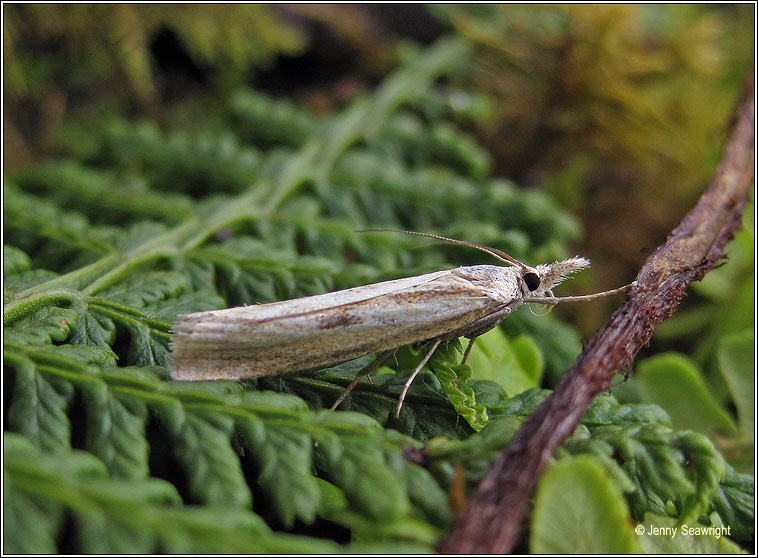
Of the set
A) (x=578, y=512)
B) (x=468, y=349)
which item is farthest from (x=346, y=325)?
(x=578, y=512)

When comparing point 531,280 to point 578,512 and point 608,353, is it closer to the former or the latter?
point 608,353

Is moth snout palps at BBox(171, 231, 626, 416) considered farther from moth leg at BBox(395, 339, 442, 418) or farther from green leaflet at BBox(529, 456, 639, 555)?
green leaflet at BBox(529, 456, 639, 555)

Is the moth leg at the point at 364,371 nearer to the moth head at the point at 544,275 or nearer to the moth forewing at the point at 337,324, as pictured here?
the moth forewing at the point at 337,324

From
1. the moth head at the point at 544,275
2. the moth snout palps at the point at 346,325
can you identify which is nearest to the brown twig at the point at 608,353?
the moth head at the point at 544,275

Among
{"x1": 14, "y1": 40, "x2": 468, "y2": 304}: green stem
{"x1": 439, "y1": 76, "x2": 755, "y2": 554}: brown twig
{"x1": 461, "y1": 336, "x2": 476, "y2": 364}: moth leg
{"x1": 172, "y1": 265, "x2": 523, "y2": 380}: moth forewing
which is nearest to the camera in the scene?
{"x1": 439, "y1": 76, "x2": 755, "y2": 554}: brown twig

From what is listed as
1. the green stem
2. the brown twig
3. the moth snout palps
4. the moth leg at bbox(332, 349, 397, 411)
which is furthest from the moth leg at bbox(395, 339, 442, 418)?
the green stem
